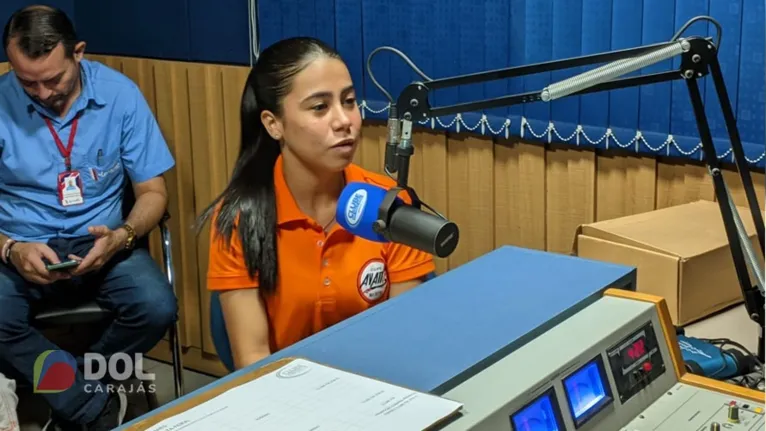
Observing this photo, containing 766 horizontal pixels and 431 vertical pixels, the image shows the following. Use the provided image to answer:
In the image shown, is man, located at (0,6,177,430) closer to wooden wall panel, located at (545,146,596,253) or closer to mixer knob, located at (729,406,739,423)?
wooden wall panel, located at (545,146,596,253)

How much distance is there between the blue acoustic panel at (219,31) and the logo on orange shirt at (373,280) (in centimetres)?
143

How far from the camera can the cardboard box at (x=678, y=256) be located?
5.98 ft

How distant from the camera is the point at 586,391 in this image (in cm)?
113

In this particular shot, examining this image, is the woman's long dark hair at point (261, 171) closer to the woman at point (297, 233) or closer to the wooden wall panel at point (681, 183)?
the woman at point (297, 233)

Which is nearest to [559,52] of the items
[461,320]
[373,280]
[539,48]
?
[539,48]

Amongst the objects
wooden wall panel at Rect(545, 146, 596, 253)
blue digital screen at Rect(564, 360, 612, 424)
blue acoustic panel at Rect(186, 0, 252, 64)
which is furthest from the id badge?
blue digital screen at Rect(564, 360, 612, 424)

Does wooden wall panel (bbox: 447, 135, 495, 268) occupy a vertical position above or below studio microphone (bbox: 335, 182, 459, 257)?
below

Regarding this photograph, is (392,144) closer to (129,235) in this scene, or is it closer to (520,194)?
(520,194)

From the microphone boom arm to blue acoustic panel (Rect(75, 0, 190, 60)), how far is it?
6.95ft

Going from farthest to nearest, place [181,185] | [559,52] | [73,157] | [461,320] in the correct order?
1. [181,185]
2. [73,157]
3. [559,52]
4. [461,320]

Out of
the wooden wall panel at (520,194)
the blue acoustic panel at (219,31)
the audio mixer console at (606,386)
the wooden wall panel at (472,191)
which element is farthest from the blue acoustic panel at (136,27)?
the audio mixer console at (606,386)

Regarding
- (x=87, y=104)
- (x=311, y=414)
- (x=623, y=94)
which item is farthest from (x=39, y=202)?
(x=311, y=414)

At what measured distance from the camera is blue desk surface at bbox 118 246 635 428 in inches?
42.4

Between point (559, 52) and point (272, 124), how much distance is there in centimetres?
82
